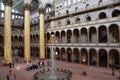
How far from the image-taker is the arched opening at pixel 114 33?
2825 centimetres

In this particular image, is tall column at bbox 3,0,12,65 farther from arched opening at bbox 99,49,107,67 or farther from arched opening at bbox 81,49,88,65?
arched opening at bbox 99,49,107,67

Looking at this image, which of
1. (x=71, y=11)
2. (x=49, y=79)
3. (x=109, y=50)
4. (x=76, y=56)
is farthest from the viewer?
(x=71, y=11)

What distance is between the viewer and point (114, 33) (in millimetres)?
28797

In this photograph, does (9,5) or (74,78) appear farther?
(9,5)

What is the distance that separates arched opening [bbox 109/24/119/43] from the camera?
2825 centimetres

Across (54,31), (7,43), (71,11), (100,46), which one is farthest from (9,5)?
(100,46)

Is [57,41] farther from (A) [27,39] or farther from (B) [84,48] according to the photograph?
(B) [84,48]

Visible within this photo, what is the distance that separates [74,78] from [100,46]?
38.9ft

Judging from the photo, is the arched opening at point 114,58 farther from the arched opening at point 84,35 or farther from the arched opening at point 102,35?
the arched opening at point 84,35

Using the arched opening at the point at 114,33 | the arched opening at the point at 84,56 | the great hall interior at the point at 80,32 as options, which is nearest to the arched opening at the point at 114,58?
the great hall interior at the point at 80,32

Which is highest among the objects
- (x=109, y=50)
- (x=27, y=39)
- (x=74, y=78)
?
(x=27, y=39)

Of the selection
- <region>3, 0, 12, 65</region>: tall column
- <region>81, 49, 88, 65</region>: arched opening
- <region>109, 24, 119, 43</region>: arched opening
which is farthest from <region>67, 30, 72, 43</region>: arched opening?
<region>3, 0, 12, 65</region>: tall column

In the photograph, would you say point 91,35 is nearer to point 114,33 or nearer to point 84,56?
point 84,56

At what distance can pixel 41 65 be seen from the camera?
29047mm
